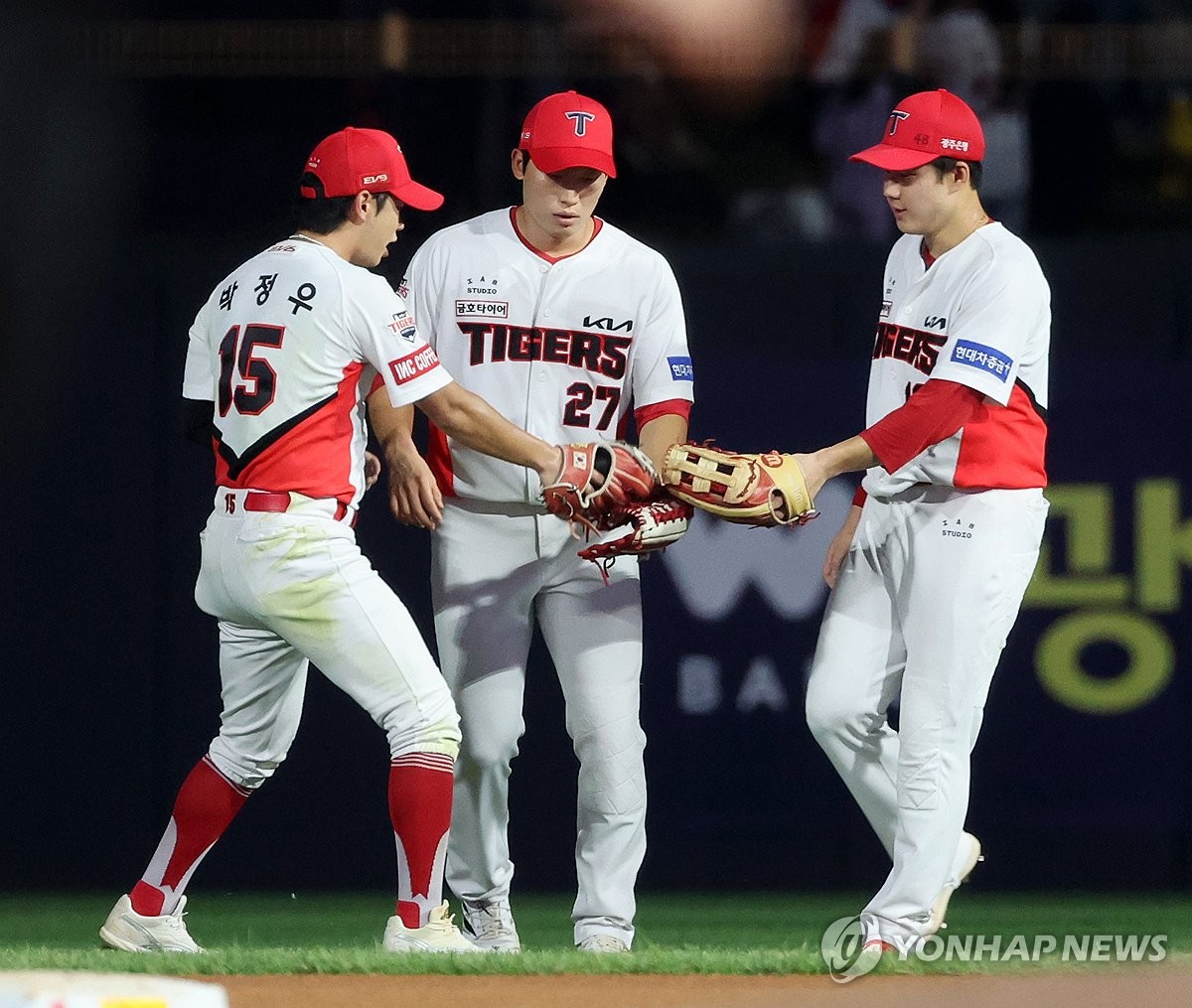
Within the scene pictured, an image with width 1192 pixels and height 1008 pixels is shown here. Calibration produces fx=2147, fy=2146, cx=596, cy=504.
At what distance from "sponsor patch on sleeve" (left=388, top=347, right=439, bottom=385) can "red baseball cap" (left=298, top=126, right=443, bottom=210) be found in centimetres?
42

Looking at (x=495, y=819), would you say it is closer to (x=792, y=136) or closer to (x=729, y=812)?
(x=729, y=812)

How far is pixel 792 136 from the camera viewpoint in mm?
7477

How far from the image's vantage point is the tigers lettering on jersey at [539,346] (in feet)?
17.4

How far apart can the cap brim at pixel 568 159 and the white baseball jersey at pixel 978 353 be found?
2.56 ft

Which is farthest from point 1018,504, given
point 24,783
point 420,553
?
point 24,783

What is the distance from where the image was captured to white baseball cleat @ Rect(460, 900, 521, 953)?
5.30 meters

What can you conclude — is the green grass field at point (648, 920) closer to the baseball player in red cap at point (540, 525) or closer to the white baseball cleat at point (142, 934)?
the white baseball cleat at point (142, 934)

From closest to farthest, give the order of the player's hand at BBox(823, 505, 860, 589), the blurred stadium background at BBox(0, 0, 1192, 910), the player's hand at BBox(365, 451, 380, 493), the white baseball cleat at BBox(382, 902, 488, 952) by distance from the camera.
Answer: the white baseball cleat at BBox(382, 902, 488, 952), the player's hand at BBox(365, 451, 380, 493), the player's hand at BBox(823, 505, 860, 589), the blurred stadium background at BBox(0, 0, 1192, 910)

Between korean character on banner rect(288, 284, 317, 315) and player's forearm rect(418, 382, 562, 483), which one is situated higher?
korean character on banner rect(288, 284, 317, 315)

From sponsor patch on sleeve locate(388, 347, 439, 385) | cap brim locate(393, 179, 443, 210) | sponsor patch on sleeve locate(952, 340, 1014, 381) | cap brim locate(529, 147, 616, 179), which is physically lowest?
sponsor patch on sleeve locate(388, 347, 439, 385)

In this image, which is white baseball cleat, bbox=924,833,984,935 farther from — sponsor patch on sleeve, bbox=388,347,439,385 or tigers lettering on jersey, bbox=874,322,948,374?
sponsor patch on sleeve, bbox=388,347,439,385

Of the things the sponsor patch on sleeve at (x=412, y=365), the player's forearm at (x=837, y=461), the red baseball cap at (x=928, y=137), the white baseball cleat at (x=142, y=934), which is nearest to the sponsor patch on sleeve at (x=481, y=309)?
the sponsor patch on sleeve at (x=412, y=365)

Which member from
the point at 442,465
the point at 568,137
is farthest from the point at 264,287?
the point at 568,137
